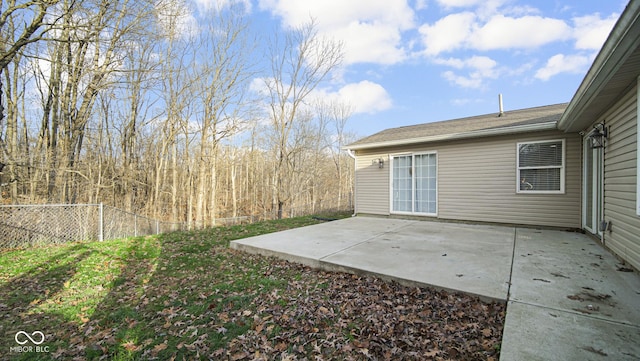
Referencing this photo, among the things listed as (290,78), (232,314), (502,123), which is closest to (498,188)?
(502,123)

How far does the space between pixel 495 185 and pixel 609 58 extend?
434cm

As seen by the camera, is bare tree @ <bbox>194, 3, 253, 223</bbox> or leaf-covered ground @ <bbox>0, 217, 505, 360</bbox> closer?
leaf-covered ground @ <bbox>0, 217, 505, 360</bbox>

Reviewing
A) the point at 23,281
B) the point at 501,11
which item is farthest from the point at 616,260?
the point at 23,281

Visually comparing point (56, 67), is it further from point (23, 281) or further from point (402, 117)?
point (402, 117)

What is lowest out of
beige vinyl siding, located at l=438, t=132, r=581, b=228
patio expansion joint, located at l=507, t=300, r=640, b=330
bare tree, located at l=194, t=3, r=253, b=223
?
patio expansion joint, located at l=507, t=300, r=640, b=330

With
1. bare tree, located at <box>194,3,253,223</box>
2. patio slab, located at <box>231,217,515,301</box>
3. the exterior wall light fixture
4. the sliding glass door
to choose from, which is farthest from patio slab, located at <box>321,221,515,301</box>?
bare tree, located at <box>194,3,253,223</box>

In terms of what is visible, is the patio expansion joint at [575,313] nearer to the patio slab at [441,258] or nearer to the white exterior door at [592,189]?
the patio slab at [441,258]

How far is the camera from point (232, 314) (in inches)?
100

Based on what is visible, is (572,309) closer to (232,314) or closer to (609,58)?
(609,58)

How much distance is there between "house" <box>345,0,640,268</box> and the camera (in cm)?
312

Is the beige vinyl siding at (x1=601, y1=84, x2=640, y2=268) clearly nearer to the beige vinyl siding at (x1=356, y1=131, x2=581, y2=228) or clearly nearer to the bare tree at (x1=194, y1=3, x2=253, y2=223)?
the beige vinyl siding at (x1=356, y1=131, x2=581, y2=228)

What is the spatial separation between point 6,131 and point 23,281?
8033 mm

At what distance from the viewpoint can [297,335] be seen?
85.6 inches

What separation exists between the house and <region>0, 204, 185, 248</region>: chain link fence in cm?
684
